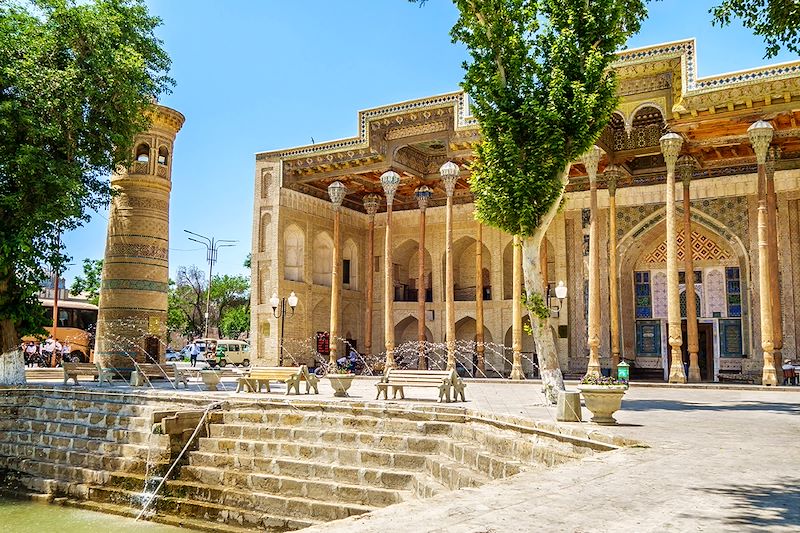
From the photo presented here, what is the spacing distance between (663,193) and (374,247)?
11.0m

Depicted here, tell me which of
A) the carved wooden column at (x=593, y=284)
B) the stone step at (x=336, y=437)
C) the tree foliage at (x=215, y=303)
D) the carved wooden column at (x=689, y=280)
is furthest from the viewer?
the tree foliage at (x=215, y=303)

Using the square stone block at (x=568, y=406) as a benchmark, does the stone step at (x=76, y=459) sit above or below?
below

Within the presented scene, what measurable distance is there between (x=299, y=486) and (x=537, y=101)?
22.1 feet

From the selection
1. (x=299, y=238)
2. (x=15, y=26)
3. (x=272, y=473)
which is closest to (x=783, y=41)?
(x=272, y=473)

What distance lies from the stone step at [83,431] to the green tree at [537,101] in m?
6.28

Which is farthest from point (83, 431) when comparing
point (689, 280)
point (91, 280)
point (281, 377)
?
point (91, 280)

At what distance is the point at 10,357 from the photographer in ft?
53.1

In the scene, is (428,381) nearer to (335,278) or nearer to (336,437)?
(336,437)

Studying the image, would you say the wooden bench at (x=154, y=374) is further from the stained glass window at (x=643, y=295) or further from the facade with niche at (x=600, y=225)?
the stained glass window at (x=643, y=295)

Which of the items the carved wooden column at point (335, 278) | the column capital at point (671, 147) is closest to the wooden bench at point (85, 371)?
the carved wooden column at point (335, 278)

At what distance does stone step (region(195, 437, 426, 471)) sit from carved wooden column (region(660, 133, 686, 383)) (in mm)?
9983

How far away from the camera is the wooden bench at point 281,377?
1350 cm

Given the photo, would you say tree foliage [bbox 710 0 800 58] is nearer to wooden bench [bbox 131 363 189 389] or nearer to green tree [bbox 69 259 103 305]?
wooden bench [bbox 131 363 189 389]

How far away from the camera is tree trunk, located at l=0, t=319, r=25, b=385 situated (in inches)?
632
